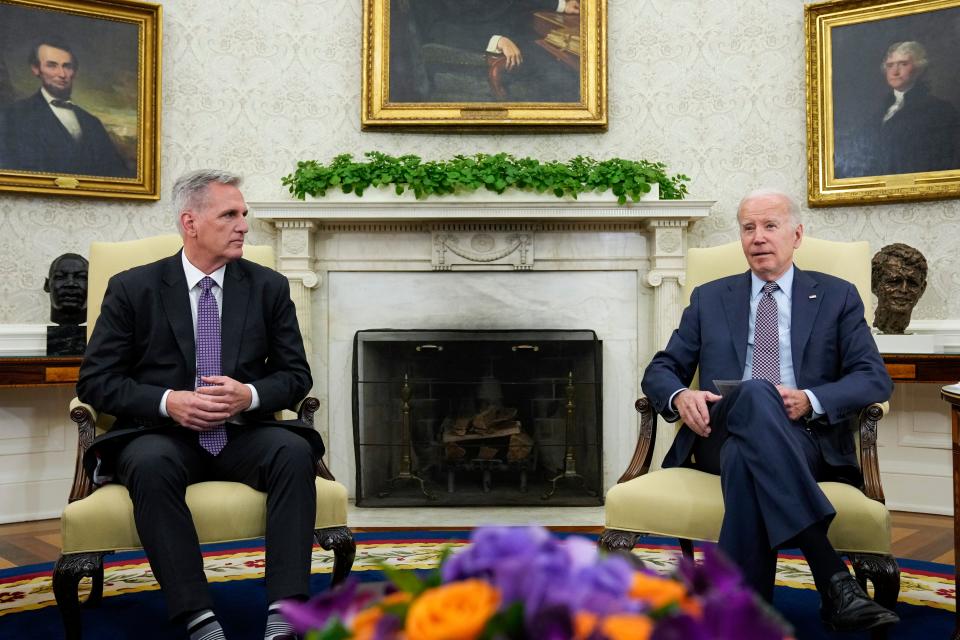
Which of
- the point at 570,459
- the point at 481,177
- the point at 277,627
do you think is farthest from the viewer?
the point at 570,459

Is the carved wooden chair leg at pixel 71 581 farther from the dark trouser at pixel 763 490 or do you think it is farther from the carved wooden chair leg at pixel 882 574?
the carved wooden chair leg at pixel 882 574

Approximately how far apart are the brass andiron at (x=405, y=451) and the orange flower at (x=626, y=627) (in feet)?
12.4

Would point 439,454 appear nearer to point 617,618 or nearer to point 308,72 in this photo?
point 308,72

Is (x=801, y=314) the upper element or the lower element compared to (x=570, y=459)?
upper

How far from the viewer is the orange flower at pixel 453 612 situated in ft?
2.50

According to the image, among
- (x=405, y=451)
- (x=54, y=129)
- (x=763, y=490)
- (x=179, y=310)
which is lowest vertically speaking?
(x=405, y=451)

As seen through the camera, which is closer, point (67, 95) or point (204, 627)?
point (204, 627)

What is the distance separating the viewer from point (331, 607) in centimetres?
90

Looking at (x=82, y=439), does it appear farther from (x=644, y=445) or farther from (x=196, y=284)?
(x=644, y=445)

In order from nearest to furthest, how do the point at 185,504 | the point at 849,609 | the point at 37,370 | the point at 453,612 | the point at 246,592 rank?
the point at 453,612 < the point at 849,609 < the point at 185,504 < the point at 246,592 < the point at 37,370

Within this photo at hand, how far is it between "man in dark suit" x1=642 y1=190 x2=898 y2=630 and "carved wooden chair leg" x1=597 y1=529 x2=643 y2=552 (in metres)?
0.30

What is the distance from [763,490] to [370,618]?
153 cm

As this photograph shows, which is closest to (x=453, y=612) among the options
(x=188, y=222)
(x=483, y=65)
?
(x=188, y=222)

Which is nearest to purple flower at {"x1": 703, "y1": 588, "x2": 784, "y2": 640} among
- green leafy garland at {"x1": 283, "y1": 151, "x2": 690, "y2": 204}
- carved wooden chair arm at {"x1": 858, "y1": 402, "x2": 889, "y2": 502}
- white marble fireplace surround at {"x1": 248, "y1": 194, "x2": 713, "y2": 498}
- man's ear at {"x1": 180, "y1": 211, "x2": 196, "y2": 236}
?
carved wooden chair arm at {"x1": 858, "y1": 402, "x2": 889, "y2": 502}
